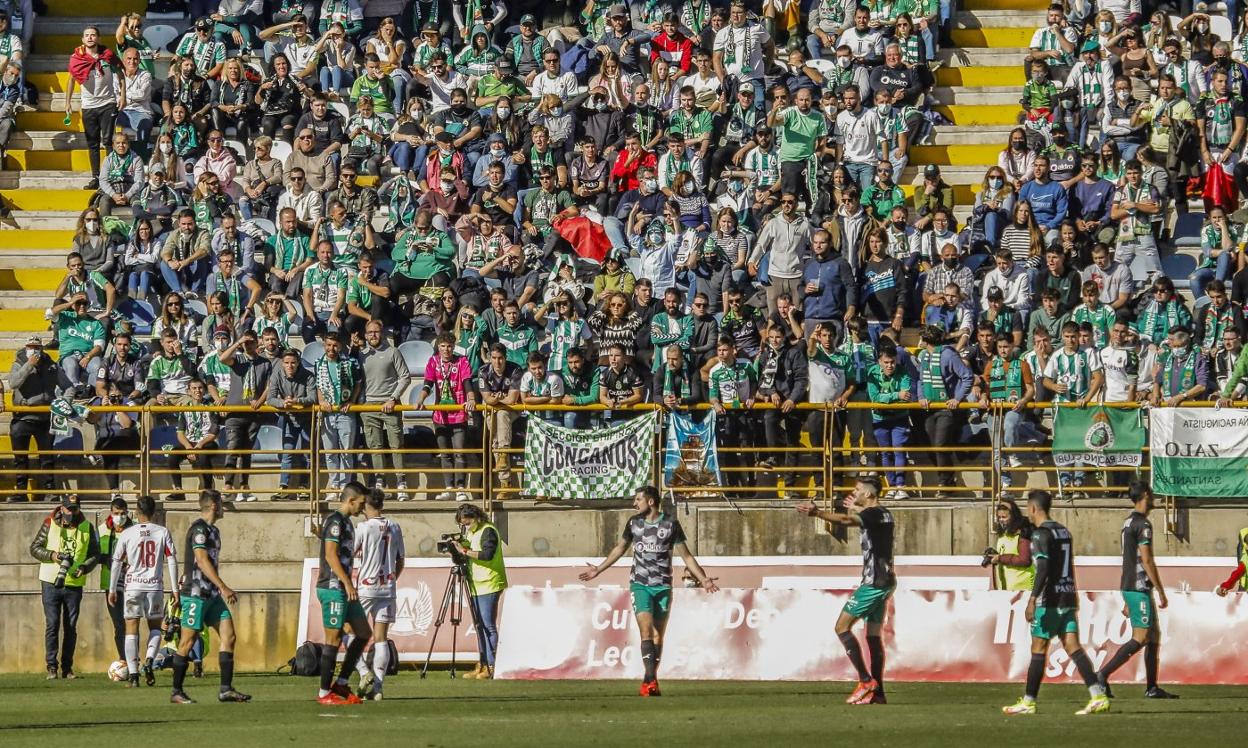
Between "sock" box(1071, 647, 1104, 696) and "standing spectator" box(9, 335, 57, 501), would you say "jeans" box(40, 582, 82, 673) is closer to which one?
"standing spectator" box(9, 335, 57, 501)

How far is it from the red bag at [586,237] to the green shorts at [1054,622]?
10822 mm

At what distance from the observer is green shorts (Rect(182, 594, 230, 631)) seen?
17594mm

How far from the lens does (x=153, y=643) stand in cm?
2008

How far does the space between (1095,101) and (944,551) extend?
812 centimetres

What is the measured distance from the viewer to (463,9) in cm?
3020

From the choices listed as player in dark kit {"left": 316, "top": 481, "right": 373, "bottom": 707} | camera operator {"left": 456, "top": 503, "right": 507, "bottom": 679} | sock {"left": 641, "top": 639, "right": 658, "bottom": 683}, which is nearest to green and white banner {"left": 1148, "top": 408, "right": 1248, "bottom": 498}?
sock {"left": 641, "top": 639, "right": 658, "bottom": 683}

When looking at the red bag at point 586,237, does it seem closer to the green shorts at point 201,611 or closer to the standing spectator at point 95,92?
the standing spectator at point 95,92

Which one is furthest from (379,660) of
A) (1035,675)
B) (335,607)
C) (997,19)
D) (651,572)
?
(997,19)

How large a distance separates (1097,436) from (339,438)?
844 cm

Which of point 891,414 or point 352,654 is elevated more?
point 891,414

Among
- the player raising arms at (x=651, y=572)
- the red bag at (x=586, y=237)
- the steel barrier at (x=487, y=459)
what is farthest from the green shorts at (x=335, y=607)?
the red bag at (x=586, y=237)

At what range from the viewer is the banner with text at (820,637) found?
19.2 metres

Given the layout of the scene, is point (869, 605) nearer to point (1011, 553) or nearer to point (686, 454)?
point (1011, 553)

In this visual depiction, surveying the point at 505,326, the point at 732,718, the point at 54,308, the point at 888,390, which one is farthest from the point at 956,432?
the point at 54,308
